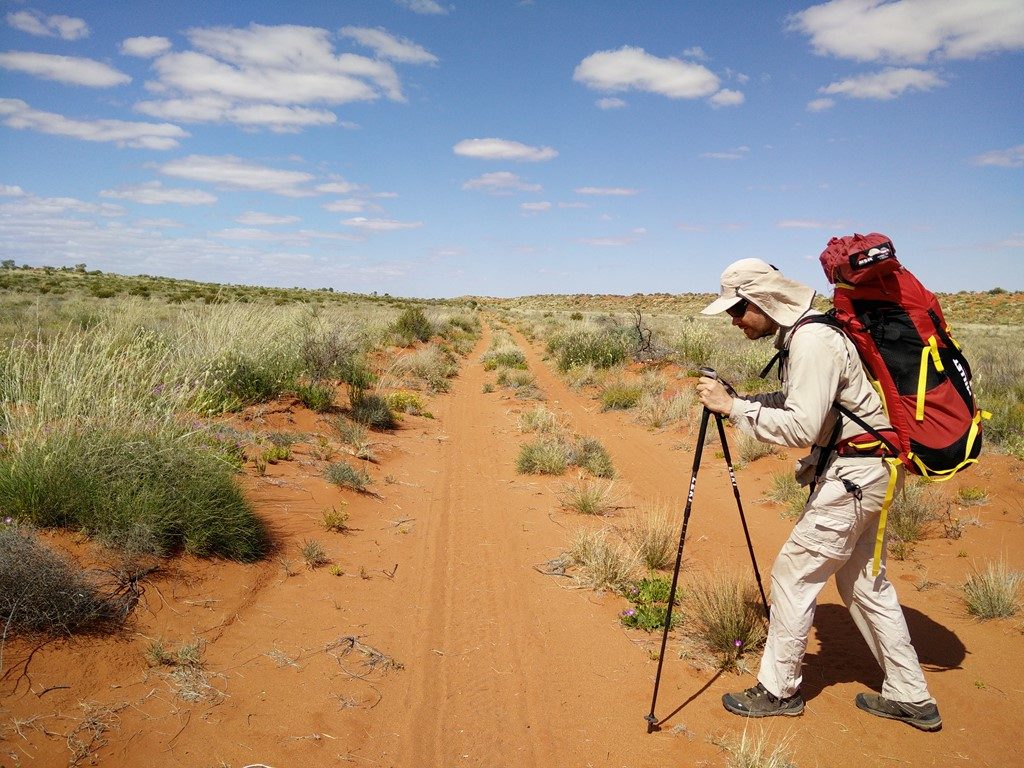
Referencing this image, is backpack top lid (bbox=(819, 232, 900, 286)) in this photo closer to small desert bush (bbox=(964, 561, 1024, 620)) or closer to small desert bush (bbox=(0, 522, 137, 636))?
small desert bush (bbox=(964, 561, 1024, 620))

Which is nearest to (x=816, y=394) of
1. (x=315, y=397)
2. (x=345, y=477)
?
(x=345, y=477)

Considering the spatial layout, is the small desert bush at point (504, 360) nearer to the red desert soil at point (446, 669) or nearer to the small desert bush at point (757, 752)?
the red desert soil at point (446, 669)

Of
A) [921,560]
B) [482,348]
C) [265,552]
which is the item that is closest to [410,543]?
[265,552]

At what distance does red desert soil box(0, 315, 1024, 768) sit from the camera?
10.6 ft

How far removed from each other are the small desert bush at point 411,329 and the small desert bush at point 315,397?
11028mm

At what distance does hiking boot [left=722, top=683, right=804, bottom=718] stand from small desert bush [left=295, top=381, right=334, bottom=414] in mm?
7692

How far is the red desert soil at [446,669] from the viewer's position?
324cm

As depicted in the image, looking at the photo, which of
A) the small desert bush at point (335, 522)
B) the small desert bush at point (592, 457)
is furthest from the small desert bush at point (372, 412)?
the small desert bush at point (335, 522)

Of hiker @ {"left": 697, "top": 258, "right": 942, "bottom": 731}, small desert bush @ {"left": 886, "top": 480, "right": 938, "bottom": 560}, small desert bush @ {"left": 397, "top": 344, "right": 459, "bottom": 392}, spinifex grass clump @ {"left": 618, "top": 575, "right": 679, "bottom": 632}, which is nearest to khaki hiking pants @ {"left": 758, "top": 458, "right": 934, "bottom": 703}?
hiker @ {"left": 697, "top": 258, "right": 942, "bottom": 731}

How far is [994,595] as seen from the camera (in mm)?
4645

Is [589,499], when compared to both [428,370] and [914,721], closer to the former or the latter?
[914,721]

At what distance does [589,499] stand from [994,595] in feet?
11.8

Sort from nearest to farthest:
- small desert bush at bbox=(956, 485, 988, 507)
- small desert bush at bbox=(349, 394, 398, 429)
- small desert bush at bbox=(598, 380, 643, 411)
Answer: small desert bush at bbox=(956, 485, 988, 507) < small desert bush at bbox=(349, 394, 398, 429) < small desert bush at bbox=(598, 380, 643, 411)

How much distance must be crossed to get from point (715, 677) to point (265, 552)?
3595 millimetres
